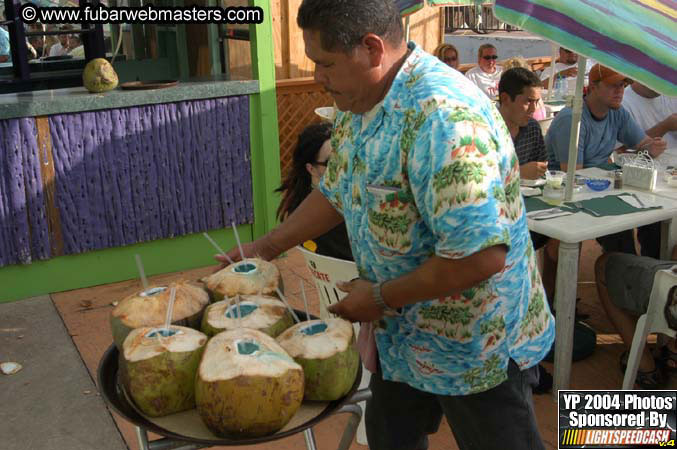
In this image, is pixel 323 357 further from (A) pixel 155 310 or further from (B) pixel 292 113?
(B) pixel 292 113

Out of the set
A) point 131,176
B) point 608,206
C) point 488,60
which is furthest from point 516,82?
point 488,60

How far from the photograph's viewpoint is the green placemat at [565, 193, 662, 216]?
366cm

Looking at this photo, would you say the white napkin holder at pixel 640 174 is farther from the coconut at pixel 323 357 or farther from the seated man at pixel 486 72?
the seated man at pixel 486 72

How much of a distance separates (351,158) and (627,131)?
3.57 meters

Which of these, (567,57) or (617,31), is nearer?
(617,31)

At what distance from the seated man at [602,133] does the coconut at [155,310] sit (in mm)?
3284

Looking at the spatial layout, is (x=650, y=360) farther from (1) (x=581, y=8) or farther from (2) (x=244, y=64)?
(2) (x=244, y=64)

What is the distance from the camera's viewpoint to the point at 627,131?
4.84 metres

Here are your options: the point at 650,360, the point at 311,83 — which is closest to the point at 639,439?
the point at 650,360

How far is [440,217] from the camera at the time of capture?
1577 millimetres

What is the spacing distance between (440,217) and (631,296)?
2.32 meters

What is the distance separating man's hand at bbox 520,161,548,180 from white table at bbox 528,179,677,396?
1.80ft

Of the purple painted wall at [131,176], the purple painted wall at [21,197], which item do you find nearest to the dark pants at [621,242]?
the purple painted wall at [131,176]

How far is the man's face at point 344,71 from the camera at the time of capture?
170 centimetres
